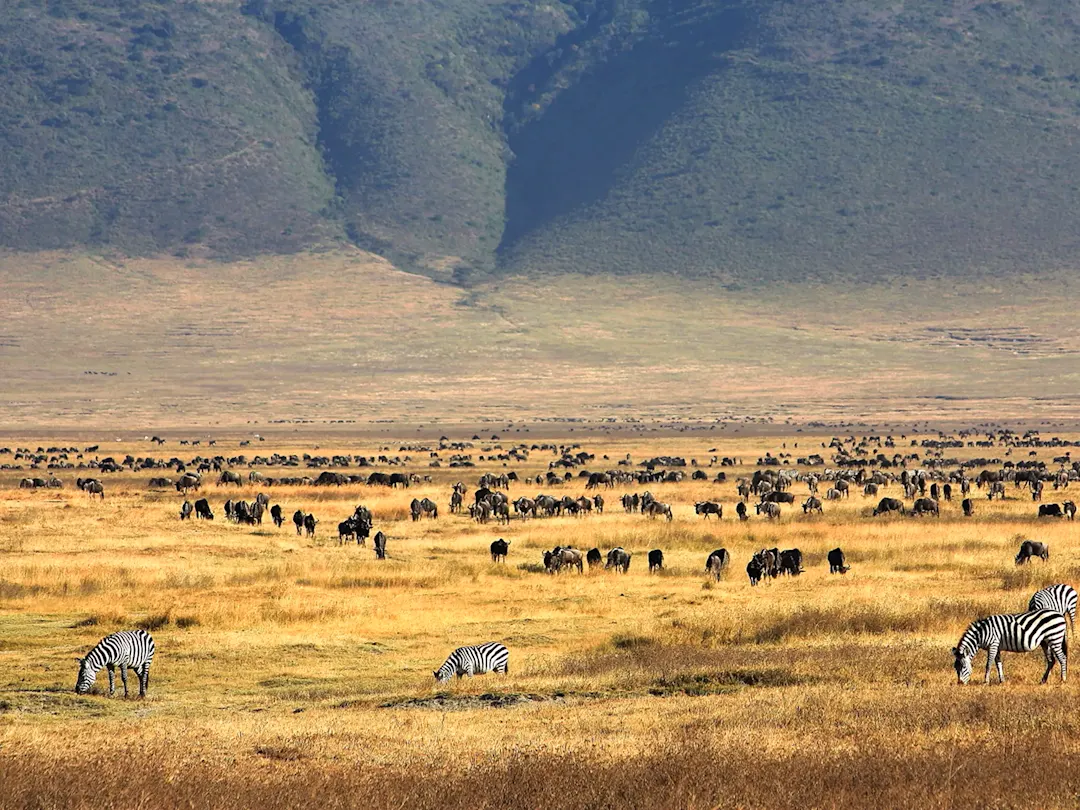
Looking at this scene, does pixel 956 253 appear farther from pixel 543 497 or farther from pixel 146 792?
pixel 146 792

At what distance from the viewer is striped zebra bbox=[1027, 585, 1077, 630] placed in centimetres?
2050

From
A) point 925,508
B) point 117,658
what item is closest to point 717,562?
point 117,658

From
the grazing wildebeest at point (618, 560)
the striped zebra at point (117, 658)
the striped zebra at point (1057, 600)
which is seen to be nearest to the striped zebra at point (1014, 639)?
the striped zebra at point (1057, 600)

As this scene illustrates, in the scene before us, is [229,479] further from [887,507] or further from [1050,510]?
[1050,510]

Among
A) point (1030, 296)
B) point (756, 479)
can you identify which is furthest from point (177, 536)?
point (1030, 296)

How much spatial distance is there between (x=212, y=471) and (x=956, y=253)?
443 ft

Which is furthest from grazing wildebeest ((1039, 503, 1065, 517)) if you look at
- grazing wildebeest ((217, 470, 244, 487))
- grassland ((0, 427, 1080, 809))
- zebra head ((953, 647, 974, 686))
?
grazing wildebeest ((217, 470, 244, 487))

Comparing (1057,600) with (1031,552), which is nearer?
(1057,600)

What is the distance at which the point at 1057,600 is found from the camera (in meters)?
20.7

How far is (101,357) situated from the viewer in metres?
163

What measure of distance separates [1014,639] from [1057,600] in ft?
12.5

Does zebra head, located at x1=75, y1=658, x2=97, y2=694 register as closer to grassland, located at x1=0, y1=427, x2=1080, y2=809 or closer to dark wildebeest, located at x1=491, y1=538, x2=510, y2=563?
grassland, located at x1=0, y1=427, x2=1080, y2=809

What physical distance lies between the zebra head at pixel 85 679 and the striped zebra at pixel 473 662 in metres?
4.06

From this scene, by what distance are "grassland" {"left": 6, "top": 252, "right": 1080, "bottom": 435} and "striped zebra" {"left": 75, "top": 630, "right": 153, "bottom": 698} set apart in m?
109
